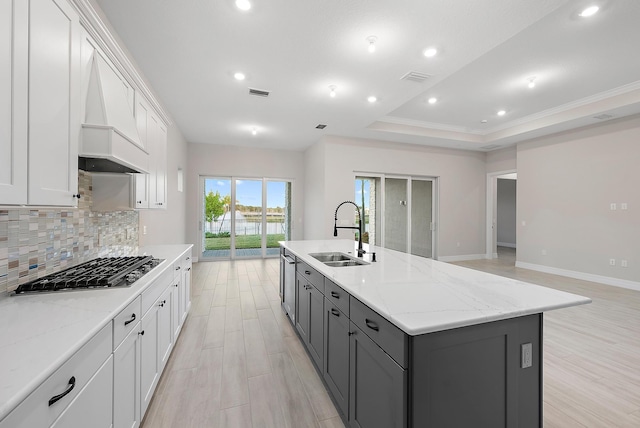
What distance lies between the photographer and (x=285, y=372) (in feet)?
7.19

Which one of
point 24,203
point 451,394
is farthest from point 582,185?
point 24,203

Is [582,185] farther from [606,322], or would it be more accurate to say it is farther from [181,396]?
[181,396]

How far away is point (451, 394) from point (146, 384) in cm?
175

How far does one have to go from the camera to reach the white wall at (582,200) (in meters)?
4.59

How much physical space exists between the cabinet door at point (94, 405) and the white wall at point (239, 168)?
19.2 ft

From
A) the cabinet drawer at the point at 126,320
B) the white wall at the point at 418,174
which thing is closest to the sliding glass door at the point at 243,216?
the white wall at the point at 418,174

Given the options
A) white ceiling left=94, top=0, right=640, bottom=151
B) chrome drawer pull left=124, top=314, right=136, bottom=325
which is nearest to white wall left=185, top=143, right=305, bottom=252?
white ceiling left=94, top=0, right=640, bottom=151

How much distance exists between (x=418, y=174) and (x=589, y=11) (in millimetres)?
4364

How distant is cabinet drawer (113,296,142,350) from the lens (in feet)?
4.02

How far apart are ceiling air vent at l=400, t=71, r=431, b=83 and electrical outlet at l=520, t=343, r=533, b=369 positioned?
3.06 metres

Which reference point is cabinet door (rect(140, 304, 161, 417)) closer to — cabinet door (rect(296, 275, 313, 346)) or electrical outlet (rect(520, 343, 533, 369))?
cabinet door (rect(296, 275, 313, 346))

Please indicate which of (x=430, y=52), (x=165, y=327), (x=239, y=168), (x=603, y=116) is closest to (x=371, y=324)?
(x=165, y=327)

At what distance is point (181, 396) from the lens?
1.90m

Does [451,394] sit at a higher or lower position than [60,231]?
lower
